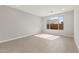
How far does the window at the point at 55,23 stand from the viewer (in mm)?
6309

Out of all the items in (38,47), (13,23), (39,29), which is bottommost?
(38,47)

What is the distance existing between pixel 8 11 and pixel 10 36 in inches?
50.7

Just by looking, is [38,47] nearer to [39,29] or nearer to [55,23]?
[55,23]

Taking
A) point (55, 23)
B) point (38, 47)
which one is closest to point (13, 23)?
point (38, 47)

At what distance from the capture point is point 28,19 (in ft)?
19.6

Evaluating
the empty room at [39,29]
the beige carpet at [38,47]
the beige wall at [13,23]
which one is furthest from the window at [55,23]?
the beige carpet at [38,47]

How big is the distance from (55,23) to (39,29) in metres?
1.82

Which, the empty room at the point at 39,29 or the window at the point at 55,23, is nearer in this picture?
the empty room at the point at 39,29

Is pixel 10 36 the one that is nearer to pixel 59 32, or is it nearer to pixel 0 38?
pixel 0 38

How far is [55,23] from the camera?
684 centimetres

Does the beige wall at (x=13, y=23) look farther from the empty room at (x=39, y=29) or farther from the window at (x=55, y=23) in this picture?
the window at (x=55, y=23)

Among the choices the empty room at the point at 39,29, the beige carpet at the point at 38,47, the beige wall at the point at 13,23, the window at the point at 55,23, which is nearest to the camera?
the beige carpet at the point at 38,47
